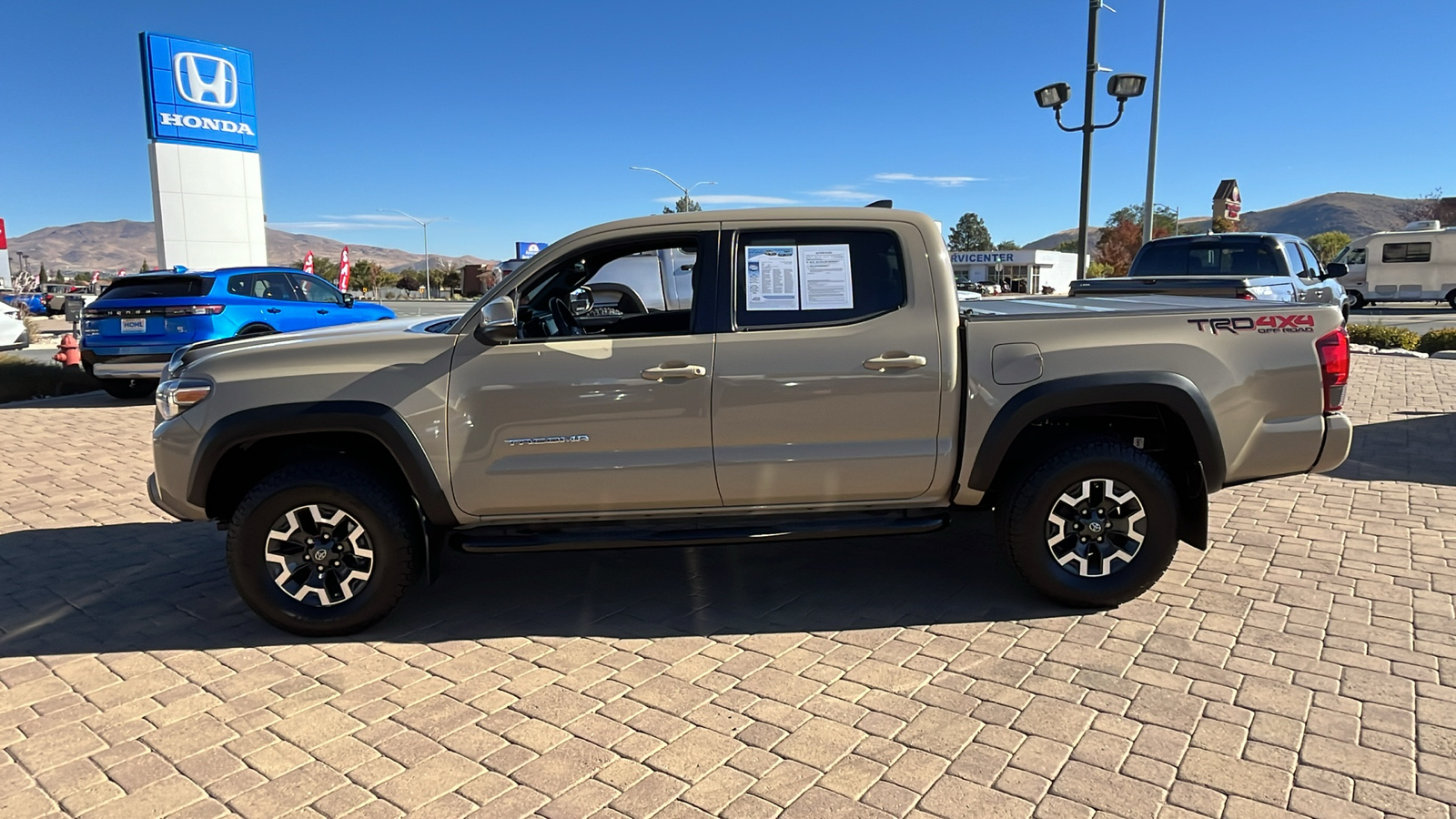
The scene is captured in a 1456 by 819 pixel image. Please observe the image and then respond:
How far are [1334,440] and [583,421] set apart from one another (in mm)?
3390

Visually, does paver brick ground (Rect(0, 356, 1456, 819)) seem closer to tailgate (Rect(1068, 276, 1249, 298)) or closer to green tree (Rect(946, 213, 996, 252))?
tailgate (Rect(1068, 276, 1249, 298))

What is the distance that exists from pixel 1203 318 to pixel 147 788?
443cm

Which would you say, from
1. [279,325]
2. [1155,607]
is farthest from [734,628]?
[279,325]

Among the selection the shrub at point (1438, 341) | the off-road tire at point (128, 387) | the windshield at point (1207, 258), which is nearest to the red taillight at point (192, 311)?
the off-road tire at point (128, 387)

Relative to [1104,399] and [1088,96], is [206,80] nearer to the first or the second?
[1088,96]

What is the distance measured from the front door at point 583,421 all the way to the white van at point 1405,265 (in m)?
31.1

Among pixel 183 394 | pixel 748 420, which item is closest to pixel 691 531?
pixel 748 420

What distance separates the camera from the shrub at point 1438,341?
54.2 ft

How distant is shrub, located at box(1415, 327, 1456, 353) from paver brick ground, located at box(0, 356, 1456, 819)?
1397 cm

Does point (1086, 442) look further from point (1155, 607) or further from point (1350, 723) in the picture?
point (1350, 723)

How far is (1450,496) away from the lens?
6.24 m

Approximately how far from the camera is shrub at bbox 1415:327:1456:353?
1652 cm

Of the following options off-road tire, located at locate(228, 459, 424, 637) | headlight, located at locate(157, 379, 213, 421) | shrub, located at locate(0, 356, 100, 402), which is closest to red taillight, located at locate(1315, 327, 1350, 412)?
off-road tire, located at locate(228, 459, 424, 637)

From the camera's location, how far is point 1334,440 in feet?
13.8
